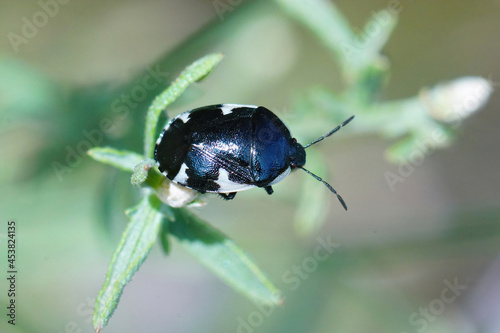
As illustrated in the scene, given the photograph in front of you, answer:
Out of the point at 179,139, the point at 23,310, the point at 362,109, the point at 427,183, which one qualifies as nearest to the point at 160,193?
the point at 179,139

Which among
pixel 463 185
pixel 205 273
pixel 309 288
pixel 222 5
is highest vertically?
pixel 222 5

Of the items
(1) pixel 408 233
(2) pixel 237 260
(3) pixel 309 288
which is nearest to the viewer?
(2) pixel 237 260

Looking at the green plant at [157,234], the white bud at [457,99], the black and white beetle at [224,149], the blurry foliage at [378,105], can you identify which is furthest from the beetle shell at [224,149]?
the white bud at [457,99]

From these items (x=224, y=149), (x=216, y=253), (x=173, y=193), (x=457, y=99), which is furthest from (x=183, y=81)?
(x=457, y=99)

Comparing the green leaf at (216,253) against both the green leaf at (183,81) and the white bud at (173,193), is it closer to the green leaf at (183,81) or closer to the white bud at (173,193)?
the white bud at (173,193)

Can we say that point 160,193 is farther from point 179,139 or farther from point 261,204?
point 261,204

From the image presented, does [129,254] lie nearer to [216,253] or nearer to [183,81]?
[216,253]

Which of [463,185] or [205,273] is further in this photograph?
[463,185]
